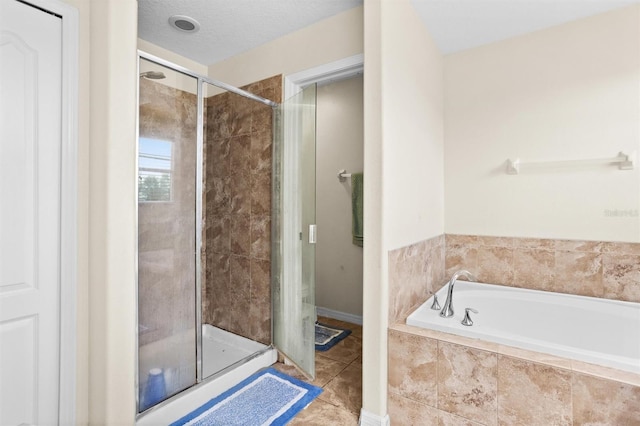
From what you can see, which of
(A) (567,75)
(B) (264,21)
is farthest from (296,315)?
(A) (567,75)

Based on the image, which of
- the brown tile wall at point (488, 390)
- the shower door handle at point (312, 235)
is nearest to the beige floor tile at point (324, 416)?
the brown tile wall at point (488, 390)

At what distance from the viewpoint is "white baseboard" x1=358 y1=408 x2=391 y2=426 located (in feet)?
5.64

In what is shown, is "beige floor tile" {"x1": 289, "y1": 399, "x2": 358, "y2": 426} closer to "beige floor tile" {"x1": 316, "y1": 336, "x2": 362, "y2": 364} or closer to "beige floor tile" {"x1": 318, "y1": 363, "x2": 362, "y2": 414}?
"beige floor tile" {"x1": 318, "y1": 363, "x2": 362, "y2": 414}

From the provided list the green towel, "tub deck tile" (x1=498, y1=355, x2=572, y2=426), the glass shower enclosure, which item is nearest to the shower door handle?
the glass shower enclosure

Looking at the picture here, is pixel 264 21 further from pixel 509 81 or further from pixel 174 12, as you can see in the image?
pixel 509 81

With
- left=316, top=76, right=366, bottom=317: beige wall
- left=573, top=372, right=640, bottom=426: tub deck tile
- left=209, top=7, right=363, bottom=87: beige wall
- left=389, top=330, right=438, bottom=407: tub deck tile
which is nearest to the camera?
left=573, top=372, right=640, bottom=426: tub deck tile

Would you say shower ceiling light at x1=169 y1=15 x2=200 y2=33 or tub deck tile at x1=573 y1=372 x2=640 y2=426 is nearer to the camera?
tub deck tile at x1=573 y1=372 x2=640 y2=426

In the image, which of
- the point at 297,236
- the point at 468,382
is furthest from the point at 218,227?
the point at 468,382

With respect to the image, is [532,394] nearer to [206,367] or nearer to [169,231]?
[206,367]

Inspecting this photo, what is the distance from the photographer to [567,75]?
226 cm

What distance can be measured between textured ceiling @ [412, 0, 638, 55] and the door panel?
96cm

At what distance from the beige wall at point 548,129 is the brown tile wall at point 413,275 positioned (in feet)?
1.33

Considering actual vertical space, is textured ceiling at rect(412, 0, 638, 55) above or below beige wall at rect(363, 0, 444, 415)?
above

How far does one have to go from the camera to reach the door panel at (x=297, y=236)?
2.25 metres
